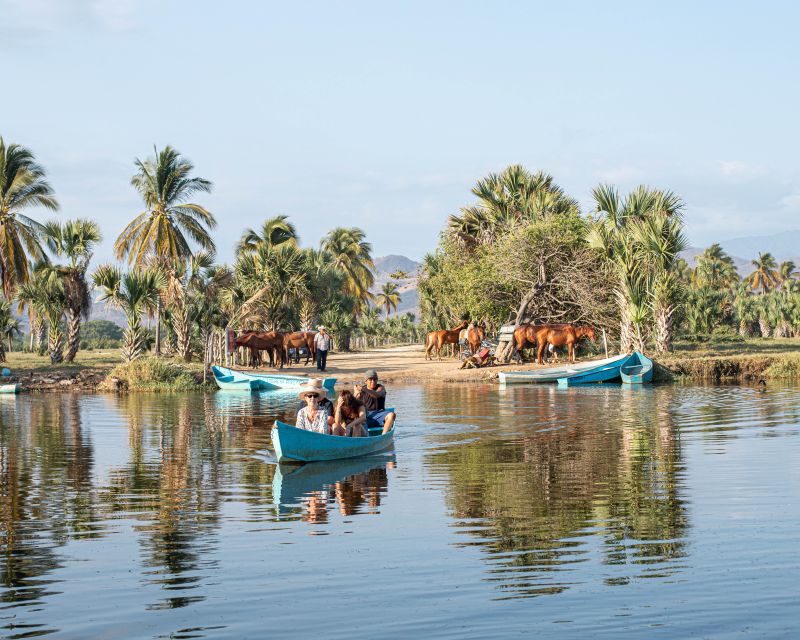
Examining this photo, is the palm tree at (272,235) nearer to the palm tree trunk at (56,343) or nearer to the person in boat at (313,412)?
the palm tree trunk at (56,343)

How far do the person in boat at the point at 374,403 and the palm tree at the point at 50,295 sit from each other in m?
31.3

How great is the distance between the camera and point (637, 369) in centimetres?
3825

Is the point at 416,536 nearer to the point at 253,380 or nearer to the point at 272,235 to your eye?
the point at 253,380

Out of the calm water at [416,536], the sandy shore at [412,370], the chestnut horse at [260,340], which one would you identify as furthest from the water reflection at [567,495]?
the chestnut horse at [260,340]

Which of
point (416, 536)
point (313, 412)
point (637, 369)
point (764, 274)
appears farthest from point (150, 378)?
point (764, 274)

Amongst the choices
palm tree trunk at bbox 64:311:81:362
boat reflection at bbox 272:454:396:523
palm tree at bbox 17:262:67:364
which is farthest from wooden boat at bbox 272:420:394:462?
palm tree trunk at bbox 64:311:81:362

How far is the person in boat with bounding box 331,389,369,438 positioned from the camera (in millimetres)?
18172

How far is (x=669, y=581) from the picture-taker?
8977 mm

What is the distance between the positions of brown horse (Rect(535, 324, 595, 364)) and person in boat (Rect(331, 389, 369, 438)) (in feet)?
83.6

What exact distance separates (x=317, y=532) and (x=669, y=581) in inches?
171

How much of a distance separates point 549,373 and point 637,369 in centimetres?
341

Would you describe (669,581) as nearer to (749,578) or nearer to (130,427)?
(749,578)

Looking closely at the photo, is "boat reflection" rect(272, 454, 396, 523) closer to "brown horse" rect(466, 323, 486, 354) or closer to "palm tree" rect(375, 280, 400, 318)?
"brown horse" rect(466, 323, 486, 354)

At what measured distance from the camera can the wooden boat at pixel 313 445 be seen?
1667 centimetres
